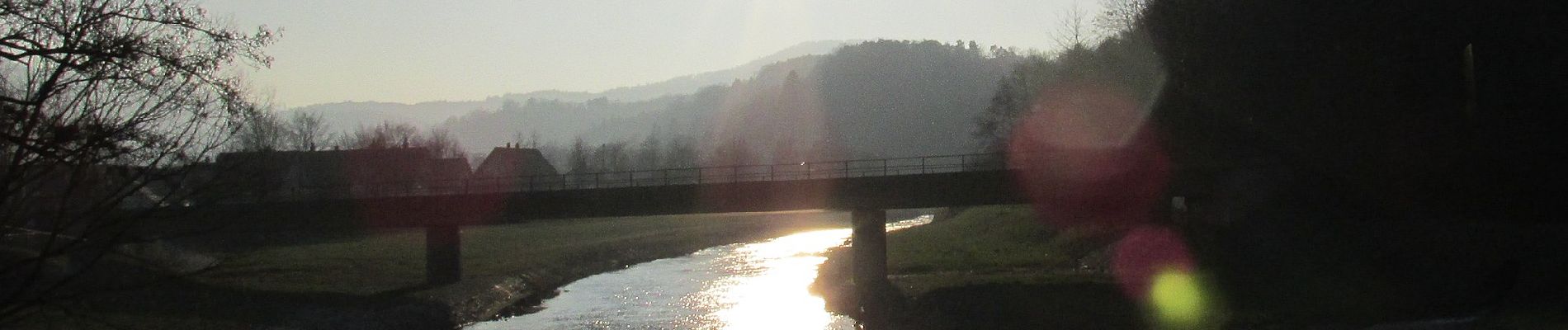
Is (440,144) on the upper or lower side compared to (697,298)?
upper

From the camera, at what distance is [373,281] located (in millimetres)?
52031

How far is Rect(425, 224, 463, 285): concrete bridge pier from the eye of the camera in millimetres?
52156

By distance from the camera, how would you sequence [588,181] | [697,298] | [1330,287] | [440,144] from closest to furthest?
[1330,287] < [697,298] < [588,181] < [440,144]

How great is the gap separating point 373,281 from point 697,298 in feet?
44.5

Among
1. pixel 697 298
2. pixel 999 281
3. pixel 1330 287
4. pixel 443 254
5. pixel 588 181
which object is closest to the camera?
pixel 1330 287

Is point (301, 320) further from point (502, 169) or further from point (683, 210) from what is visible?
point (502, 169)

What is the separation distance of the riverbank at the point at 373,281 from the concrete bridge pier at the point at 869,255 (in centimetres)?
1287

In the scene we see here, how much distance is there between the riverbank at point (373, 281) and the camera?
36119mm

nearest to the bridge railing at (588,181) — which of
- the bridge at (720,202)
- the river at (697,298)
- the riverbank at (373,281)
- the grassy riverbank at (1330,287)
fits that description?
the bridge at (720,202)

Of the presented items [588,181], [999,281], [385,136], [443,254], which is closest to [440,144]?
[385,136]

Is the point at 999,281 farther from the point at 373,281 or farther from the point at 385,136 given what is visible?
the point at 385,136

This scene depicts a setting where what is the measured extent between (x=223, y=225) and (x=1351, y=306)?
26.8 meters

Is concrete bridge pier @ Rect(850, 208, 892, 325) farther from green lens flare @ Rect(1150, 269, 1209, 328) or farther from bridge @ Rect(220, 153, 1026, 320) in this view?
green lens flare @ Rect(1150, 269, 1209, 328)

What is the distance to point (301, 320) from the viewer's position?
39438 millimetres
